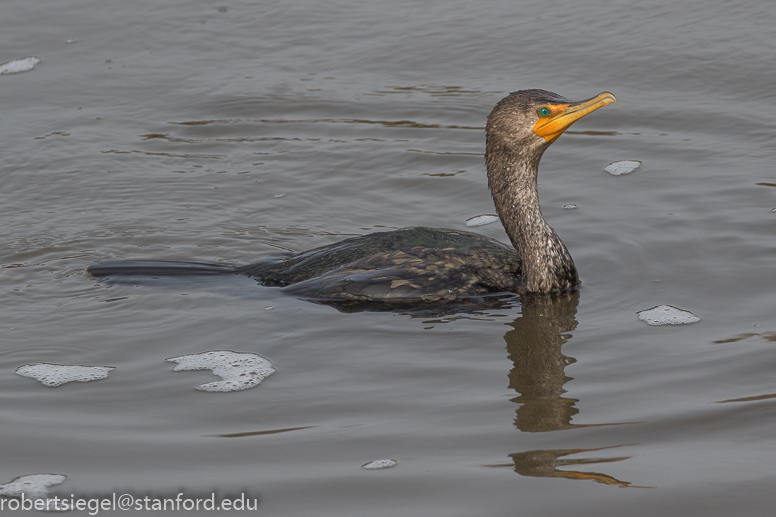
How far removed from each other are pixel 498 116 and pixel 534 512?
2774 mm

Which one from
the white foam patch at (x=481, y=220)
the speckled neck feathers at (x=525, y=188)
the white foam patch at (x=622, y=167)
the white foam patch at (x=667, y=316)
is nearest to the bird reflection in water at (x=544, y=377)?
the speckled neck feathers at (x=525, y=188)

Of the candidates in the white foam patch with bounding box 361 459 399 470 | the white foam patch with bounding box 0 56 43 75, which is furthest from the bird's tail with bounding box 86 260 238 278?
the white foam patch with bounding box 0 56 43 75

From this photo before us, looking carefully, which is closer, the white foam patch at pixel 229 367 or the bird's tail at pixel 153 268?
the white foam patch at pixel 229 367

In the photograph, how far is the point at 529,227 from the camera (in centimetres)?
547

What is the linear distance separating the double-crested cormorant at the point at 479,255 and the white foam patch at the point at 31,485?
6.99 ft

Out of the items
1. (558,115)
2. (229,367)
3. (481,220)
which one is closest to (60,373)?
(229,367)

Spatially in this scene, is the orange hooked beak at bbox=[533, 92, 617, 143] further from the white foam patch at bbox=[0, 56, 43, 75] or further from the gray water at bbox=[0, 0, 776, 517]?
the white foam patch at bbox=[0, 56, 43, 75]

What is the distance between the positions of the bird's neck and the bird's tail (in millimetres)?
1783

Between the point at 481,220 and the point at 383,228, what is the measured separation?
0.74 metres

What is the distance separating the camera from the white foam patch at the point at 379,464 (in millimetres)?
3539

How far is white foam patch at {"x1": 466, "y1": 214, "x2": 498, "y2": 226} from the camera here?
6688 mm

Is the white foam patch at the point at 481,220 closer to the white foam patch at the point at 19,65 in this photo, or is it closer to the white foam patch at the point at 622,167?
the white foam patch at the point at 622,167

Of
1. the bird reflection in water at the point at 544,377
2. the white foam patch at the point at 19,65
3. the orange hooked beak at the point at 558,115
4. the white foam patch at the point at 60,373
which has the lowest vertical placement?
the bird reflection in water at the point at 544,377

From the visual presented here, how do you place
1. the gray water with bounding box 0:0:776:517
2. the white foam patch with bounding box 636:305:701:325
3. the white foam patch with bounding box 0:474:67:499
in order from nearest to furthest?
the white foam patch with bounding box 0:474:67:499
the gray water with bounding box 0:0:776:517
the white foam patch with bounding box 636:305:701:325
